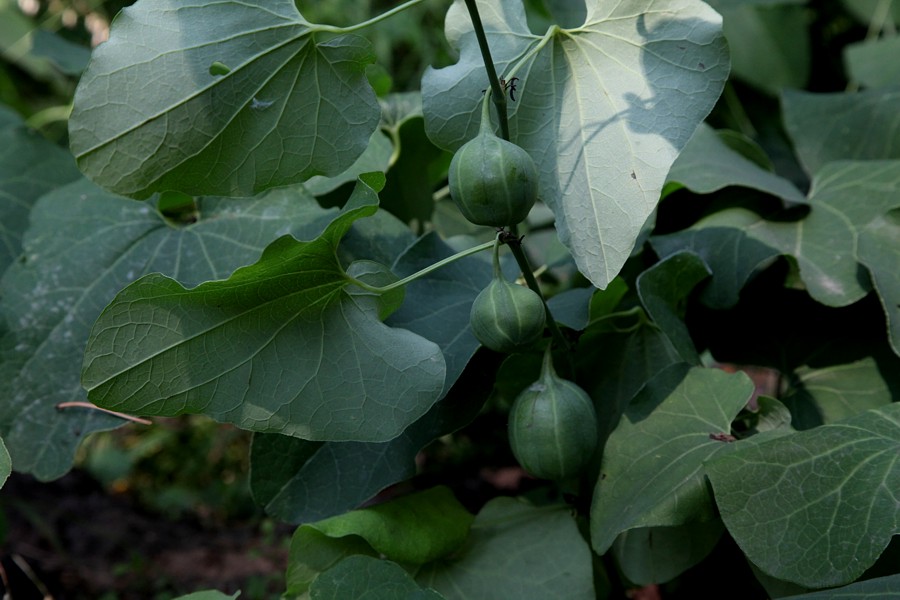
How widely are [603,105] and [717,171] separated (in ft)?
1.10

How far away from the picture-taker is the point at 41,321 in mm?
974

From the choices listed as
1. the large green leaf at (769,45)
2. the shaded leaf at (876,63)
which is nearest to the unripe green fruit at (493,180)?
the shaded leaf at (876,63)

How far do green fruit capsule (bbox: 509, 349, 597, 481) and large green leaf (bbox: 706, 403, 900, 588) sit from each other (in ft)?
0.39

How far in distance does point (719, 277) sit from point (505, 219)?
1.26 feet

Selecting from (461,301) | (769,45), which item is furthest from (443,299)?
(769,45)

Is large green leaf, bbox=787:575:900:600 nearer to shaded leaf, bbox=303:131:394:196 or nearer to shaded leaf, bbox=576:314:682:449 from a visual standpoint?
shaded leaf, bbox=576:314:682:449

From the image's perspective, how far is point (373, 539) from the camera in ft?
2.74

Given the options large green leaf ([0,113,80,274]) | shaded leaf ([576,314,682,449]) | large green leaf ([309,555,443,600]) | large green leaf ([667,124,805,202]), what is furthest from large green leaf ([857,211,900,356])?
large green leaf ([0,113,80,274])

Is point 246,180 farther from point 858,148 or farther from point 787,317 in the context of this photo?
point 858,148

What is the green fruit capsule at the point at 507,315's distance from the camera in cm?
70

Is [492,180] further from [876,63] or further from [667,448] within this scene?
[876,63]

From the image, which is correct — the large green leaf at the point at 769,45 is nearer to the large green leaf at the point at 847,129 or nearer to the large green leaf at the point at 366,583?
the large green leaf at the point at 847,129

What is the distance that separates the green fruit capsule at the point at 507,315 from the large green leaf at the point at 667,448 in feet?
0.62

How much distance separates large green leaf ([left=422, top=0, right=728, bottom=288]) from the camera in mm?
717
